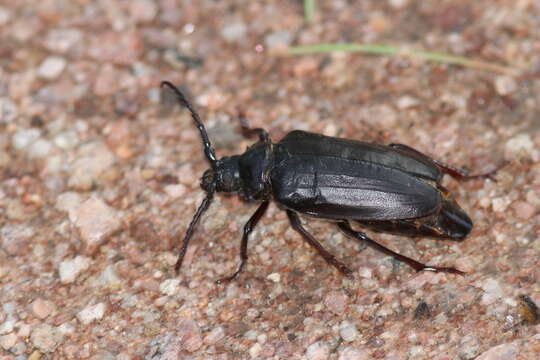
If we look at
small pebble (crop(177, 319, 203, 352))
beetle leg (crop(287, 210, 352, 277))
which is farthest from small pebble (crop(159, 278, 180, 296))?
beetle leg (crop(287, 210, 352, 277))

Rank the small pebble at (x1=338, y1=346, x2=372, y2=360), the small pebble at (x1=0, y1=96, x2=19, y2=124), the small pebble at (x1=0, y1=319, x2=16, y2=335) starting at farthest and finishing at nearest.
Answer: the small pebble at (x1=0, y1=96, x2=19, y2=124)
the small pebble at (x1=0, y1=319, x2=16, y2=335)
the small pebble at (x1=338, y1=346, x2=372, y2=360)

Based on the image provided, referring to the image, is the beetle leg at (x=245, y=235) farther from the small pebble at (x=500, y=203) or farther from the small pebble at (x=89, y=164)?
the small pebble at (x=500, y=203)

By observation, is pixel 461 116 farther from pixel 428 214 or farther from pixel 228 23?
pixel 228 23

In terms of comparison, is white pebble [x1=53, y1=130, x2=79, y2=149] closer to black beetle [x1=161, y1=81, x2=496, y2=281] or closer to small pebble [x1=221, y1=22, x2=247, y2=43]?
black beetle [x1=161, y1=81, x2=496, y2=281]

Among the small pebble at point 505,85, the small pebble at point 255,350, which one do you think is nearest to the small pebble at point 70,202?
the small pebble at point 255,350

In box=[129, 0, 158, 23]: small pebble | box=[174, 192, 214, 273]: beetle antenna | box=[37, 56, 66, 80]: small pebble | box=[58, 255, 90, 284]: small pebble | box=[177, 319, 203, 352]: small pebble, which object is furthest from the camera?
box=[129, 0, 158, 23]: small pebble

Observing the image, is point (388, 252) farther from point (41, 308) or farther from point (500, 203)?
point (41, 308)

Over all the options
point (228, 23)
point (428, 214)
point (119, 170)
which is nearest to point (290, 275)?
point (428, 214)
